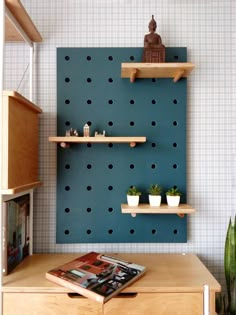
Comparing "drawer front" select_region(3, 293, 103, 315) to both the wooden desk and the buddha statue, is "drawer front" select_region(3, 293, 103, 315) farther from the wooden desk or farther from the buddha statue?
the buddha statue

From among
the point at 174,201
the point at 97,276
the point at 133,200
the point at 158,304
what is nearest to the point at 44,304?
the point at 97,276

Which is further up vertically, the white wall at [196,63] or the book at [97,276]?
the white wall at [196,63]

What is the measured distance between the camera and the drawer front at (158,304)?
112 centimetres

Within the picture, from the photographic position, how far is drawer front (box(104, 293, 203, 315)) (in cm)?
112

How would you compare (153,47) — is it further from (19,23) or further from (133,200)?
(133,200)

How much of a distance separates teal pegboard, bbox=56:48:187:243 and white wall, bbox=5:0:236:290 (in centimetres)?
7

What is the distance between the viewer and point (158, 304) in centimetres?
113

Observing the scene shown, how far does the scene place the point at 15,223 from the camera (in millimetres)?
1260

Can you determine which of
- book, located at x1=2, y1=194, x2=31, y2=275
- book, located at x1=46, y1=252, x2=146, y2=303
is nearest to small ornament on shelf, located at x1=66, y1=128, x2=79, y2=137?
book, located at x1=2, y1=194, x2=31, y2=275

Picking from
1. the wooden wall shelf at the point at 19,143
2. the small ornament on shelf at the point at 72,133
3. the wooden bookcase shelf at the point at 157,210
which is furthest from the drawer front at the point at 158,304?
the small ornament on shelf at the point at 72,133

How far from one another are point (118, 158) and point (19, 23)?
75 centimetres

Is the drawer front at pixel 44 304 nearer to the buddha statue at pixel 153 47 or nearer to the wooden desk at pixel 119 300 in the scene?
the wooden desk at pixel 119 300

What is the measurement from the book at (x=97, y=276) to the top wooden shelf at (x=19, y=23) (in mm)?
1020

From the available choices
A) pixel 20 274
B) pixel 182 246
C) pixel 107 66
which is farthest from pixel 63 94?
pixel 182 246
